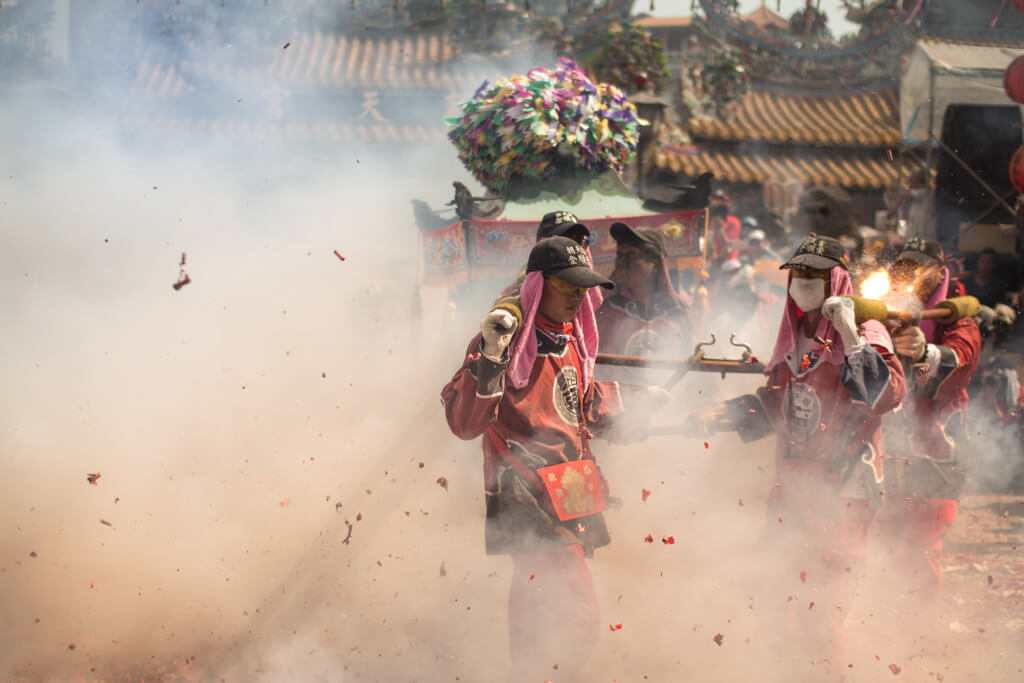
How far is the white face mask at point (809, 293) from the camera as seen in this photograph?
13.8 feet

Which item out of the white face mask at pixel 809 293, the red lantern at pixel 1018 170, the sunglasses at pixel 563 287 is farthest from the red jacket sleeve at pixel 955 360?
the red lantern at pixel 1018 170

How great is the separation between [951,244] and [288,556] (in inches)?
418

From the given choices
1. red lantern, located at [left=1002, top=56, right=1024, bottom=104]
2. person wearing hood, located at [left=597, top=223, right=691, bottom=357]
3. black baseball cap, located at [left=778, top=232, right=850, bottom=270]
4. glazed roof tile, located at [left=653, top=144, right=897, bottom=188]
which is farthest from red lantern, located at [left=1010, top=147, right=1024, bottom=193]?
glazed roof tile, located at [left=653, top=144, right=897, bottom=188]

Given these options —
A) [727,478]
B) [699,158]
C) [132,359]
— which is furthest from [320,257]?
[699,158]

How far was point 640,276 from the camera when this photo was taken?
5.76 metres

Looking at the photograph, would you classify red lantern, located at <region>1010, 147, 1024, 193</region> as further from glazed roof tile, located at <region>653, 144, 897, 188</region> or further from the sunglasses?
the sunglasses

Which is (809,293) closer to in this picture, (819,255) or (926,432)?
(819,255)

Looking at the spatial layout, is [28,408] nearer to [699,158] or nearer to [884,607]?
[884,607]

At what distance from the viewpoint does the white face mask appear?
13.8 ft

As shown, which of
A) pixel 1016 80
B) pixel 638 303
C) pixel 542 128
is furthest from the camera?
pixel 1016 80

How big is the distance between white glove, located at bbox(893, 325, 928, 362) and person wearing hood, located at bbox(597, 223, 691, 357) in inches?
59.5

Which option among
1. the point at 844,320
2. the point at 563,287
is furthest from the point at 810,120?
the point at 563,287

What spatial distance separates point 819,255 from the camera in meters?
4.19

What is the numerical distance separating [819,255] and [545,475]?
1.72m
